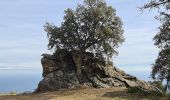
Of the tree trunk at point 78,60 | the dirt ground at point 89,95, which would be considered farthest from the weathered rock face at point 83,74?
the dirt ground at point 89,95

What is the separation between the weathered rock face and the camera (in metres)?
40.4

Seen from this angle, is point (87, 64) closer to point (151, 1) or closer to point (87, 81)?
point (87, 81)

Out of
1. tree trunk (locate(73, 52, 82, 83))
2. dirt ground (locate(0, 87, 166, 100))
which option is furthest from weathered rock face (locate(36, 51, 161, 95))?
dirt ground (locate(0, 87, 166, 100))

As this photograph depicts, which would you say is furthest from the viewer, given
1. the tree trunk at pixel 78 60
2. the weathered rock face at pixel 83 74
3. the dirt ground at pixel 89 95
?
the tree trunk at pixel 78 60

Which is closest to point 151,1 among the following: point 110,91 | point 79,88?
point 110,91

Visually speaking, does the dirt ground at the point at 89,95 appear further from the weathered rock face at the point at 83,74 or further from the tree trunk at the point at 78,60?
the tree trunk at the point at 78,60

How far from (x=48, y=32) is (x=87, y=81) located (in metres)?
5.35

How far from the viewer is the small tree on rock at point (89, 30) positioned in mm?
41094

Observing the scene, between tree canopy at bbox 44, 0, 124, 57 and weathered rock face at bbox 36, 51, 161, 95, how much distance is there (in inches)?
49.7

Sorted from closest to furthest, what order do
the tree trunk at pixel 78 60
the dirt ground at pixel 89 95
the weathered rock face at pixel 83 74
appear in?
the dirt ground at pixel 89 95 < the weathered rock face at pixel 83 74 < the tree trunk at pixel 78 60

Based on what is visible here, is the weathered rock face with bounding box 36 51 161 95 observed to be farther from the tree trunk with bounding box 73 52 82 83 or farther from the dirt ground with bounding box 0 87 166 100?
the dirt ground with bounding box 0 87 166 100

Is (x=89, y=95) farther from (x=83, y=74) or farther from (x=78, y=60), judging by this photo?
(x=78, y=60)

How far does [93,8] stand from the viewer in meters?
41.4

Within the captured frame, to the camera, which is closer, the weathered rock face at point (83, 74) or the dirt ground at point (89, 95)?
the dirt ground at point (89, 95)
